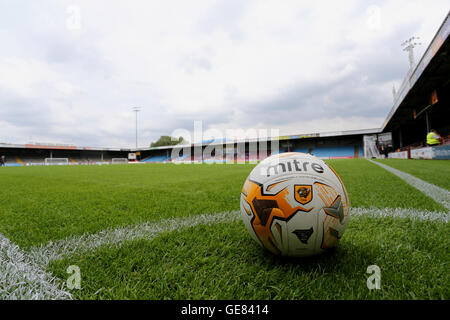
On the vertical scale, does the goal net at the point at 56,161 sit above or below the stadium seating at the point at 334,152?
below

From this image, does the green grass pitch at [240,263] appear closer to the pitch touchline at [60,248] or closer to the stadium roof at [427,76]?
the pitch touchline at [60,248]

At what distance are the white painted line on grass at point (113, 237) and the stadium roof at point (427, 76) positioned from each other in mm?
11701

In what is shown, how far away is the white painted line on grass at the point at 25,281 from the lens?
1134 mm

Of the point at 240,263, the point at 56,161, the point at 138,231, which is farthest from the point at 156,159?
Result: the point at 240,263

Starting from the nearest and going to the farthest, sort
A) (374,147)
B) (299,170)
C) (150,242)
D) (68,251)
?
1. (299,170)
2. (68,251)
3. (150,242)
4. (374,147)

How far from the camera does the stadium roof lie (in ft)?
30.4

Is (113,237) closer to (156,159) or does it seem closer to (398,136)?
(398,136)

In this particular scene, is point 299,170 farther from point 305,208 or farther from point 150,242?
point 150,242

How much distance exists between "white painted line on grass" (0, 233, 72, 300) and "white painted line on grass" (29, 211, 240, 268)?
7cm

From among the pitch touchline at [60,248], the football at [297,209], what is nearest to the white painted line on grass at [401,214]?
the pitch touchline at [60,248]
